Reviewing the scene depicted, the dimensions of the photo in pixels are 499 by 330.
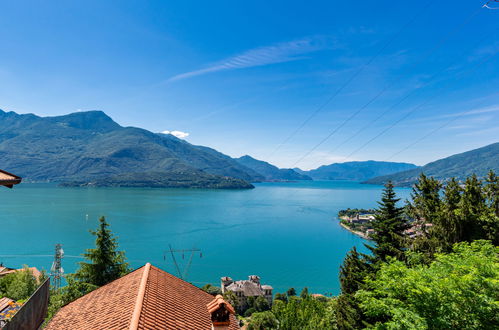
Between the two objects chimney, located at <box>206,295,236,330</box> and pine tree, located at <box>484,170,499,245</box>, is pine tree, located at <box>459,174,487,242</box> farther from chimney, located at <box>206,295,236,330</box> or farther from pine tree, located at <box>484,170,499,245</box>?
chimney, located at <box>206,295,236,330</box>

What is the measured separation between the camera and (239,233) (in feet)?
293

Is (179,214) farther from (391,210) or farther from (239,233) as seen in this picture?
(391,210)

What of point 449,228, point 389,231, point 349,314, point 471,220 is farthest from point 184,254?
point 471,220

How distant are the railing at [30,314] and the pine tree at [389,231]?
15956mm

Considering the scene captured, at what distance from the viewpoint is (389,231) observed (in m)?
16.2

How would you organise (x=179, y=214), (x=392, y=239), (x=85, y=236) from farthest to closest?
1. (x=179, y=214)
2. (x=85, y=236)
3. (x=392, y=239)

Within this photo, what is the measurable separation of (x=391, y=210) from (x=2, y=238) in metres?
96.7

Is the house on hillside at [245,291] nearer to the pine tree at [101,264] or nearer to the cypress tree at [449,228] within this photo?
the pine tree at [101,264]

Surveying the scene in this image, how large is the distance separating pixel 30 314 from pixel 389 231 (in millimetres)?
17097

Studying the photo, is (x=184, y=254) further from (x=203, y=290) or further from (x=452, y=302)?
(x=452, y=302)

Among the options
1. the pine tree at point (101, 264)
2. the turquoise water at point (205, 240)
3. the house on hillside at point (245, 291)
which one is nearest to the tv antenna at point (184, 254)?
the turquoise water at point (205, 240)

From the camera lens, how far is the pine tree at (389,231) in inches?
627

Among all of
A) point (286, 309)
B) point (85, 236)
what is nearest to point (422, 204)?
point (286, 309)

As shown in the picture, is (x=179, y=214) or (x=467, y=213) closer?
(x=467, y=213)
